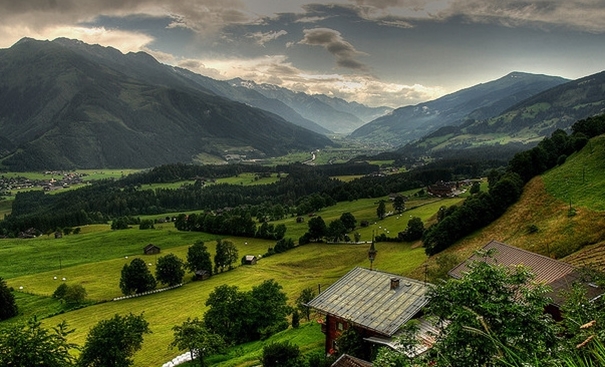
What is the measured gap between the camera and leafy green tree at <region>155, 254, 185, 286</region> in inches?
4134

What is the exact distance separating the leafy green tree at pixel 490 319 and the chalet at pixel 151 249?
13464cm

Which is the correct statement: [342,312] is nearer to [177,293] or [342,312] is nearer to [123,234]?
[177,293]

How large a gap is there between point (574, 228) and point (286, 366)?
46.4 meters

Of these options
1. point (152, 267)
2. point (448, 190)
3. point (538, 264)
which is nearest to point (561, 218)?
point (538, 264)

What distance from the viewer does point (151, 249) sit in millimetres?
135875

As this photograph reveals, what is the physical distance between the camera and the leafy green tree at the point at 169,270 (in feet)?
344

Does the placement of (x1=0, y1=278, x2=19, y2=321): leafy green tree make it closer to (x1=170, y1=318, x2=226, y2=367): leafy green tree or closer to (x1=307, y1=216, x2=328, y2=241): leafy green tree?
(x1=170, y1=318, x2=226, y2=367): leafy green tree

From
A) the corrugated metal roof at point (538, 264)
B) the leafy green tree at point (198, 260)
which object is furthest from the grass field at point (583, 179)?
the leafy green tree at point (198, 260)

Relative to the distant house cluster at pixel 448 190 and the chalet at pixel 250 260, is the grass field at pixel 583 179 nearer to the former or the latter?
the chalet at pixel 250 260

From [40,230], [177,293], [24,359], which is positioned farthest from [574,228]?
[40,230]

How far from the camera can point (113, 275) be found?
375 ft

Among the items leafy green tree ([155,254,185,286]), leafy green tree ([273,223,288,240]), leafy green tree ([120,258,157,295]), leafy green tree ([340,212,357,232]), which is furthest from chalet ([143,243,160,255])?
leafy green tree ([340,212,357,232])

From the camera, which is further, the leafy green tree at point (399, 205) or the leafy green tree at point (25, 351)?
the leafy green tree at point (399, 205)

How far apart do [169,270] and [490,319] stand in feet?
339
